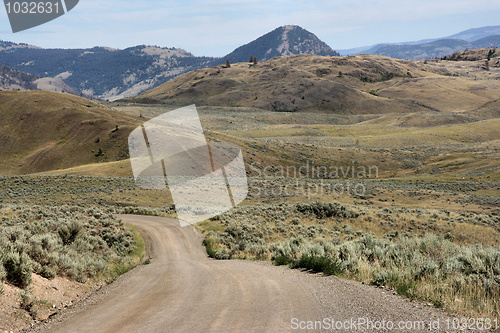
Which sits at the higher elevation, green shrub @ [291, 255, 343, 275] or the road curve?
the road curve

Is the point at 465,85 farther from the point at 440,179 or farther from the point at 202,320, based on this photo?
the point at 202,320

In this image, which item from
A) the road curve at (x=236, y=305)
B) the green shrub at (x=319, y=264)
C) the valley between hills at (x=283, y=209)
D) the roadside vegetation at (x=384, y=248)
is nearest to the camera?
the road curve at (x=236, y=305)

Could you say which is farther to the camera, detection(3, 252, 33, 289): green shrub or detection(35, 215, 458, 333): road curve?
detection(3, 252, 33, 289): green shrub

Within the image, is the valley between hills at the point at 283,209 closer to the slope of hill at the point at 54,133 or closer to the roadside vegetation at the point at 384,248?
the roadside vegetation at the point at 384,248

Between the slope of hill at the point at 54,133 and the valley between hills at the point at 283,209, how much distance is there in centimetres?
38

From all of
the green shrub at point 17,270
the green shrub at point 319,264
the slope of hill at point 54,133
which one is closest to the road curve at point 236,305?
the green shrub at point 319,264

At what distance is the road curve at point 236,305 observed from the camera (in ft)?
23.9

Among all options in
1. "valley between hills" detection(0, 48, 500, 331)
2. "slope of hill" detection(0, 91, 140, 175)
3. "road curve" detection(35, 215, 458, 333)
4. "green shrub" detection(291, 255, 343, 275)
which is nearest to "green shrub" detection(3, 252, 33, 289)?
"valley between hills" detection(0, 48, 500, 331)

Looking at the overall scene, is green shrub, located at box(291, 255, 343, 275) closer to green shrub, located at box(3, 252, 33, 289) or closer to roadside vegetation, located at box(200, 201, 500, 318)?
roadside vegetation, located at box(200, 201, 500, 318)

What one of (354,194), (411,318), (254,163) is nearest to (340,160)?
(254,163)

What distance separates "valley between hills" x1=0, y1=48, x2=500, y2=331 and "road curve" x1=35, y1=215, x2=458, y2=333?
565mm

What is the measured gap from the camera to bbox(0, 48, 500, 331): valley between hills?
975 cm

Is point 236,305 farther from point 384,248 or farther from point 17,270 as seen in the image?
point 384,248

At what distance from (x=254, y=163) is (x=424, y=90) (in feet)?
559
